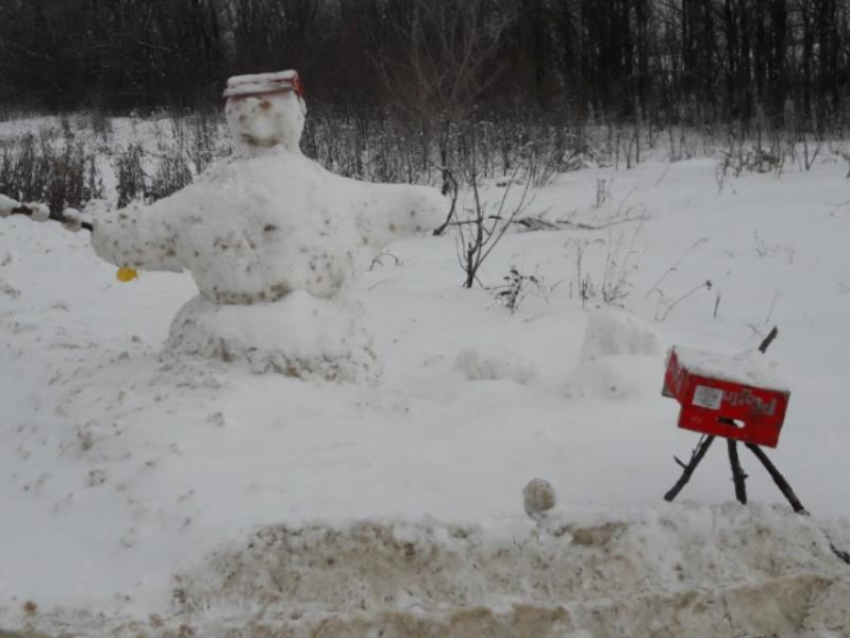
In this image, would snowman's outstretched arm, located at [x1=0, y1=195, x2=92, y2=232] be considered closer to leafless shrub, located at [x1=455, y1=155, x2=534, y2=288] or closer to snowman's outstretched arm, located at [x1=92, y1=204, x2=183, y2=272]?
snowman's outstretched arm, located at [x1=92, y1=204, x2=183, y2=272]

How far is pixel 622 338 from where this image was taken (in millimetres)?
3027

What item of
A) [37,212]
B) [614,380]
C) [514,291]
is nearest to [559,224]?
[514,291]

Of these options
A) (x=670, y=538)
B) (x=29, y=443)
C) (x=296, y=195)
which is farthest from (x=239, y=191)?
(x=670, y=538)

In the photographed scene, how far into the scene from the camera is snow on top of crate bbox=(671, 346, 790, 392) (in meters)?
1.69

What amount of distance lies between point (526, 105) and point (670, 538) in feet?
41.1

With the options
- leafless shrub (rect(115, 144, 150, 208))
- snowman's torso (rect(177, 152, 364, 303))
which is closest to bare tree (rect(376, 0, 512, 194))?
leafless shrub (rect(115, 144, 150, 208))

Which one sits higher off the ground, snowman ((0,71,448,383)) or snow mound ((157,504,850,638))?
snowman ((0,71,448,383))

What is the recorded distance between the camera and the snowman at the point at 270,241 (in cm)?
256

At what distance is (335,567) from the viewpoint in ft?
5.54

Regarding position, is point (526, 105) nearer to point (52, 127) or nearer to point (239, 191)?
point (52, 127)

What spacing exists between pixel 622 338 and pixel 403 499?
1464 millimetres

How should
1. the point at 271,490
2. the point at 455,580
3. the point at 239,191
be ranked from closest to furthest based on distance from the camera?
the point at 455,580 → the point at 271,490 → the point at 239,191

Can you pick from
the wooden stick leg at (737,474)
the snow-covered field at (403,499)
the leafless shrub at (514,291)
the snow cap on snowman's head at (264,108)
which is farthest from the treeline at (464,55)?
the wooden stick leg at (737,474)

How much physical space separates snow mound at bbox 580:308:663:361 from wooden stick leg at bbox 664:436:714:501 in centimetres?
121
